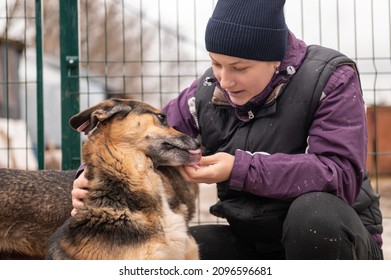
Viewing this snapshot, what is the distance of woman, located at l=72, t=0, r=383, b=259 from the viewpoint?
3.49 metres

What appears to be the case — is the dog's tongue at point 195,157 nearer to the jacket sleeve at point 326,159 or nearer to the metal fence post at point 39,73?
the jacket sleeve at point 326,159

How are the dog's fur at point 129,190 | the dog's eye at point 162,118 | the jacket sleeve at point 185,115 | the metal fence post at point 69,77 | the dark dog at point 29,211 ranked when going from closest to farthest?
1. the dog's fur at point 129,190
2. the dog's eye at point 162,118
3. the jacket sleeve at point 185,115
4. the dark dog at point 29,211
5. the metal fence post at point 69,77

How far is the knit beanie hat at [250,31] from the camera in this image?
11.9ft

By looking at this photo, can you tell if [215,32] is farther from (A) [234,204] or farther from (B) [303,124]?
(A) [234,204]

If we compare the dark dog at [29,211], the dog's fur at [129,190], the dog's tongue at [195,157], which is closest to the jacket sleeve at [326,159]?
→ the dog's tongue at [195,157]

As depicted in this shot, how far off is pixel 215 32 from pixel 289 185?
0.85 m

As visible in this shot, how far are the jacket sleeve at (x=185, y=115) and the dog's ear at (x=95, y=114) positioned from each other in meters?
0.45

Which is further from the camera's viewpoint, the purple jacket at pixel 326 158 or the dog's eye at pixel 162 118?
the dog's eye at pixel 162 118

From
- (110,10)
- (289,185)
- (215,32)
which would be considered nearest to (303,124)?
(289,185)

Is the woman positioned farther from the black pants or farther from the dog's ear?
the dog's ear

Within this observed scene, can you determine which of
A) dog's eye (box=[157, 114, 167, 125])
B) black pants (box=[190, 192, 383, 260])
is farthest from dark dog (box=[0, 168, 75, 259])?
black pants (box=[190, 192, 383, 260])

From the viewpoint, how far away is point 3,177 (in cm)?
489

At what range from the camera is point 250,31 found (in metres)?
3.63

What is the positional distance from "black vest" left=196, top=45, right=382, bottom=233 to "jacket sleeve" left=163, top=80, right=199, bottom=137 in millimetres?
163
